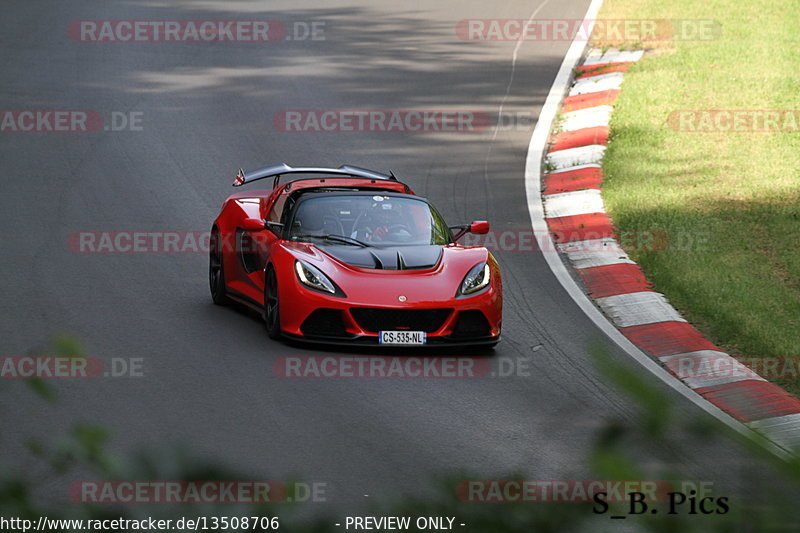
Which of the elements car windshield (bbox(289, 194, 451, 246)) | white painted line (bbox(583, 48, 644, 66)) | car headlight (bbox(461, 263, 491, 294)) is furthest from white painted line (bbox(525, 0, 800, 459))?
car windshield (bbox(289, 194, 451, 246))

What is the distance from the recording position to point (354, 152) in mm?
16109

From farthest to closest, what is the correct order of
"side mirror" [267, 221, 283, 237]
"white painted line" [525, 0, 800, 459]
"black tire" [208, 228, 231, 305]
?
"black tire" [208, 228, 231, 305] → "side mirror" [267, 221, 283, 237] → "white painted line" [525, 0, 800, 459]

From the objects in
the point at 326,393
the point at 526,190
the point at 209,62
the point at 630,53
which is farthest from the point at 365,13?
Result: the point at 326,393

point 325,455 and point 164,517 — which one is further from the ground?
point 164,517

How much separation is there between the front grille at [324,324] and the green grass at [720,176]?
3.23 meters

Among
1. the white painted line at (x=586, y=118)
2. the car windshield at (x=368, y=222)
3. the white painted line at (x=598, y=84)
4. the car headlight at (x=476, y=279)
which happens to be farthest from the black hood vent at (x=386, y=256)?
the white painted line at (x=598, y=84)

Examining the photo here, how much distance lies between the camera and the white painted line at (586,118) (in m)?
16.9

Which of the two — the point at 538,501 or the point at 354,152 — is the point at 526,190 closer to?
the point at 354,152

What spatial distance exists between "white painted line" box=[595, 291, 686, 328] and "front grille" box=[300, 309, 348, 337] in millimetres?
2624

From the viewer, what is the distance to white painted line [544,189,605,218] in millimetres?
13969

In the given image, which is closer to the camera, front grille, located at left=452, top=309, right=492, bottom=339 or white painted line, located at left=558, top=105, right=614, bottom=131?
front grille, located at left=452, top=309, right=492, bottom=339

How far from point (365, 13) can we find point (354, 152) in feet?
26.4

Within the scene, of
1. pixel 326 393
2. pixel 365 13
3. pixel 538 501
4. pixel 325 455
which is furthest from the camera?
pixel 365 13

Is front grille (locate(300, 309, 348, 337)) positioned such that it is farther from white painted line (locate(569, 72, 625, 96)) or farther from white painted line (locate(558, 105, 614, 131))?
white painted line (locate(569, 72, 625, 96))
